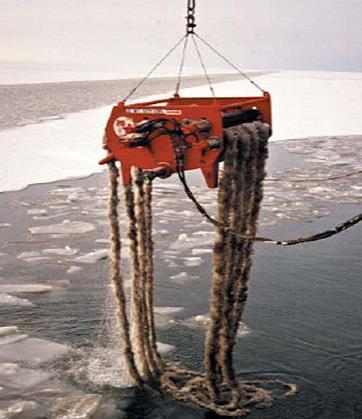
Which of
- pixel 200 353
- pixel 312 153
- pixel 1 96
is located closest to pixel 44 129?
pixel 312 153

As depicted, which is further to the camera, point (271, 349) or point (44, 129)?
point (44, 129)

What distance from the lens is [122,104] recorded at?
13.3 feet

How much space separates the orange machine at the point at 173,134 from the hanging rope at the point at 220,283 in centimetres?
11

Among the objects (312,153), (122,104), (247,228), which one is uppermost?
(122,104)

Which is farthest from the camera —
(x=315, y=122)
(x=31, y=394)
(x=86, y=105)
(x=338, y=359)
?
(x=86, y=105)

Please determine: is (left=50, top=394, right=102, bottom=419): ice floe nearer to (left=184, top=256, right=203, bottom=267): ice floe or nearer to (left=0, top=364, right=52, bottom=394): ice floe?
(left=0, top=364, right=52, bottom=394): ice floe

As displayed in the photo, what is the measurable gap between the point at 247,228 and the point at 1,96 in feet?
90.8

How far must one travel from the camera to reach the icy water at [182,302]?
14.7ft

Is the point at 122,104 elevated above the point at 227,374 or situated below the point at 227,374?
above

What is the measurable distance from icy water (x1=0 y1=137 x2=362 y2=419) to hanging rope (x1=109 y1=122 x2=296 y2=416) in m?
0.16

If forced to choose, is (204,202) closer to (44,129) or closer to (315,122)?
(44,129)

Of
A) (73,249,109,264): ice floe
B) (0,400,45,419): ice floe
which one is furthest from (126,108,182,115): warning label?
(73,249,109,264): ice floe

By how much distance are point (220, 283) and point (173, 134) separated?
3.13ft

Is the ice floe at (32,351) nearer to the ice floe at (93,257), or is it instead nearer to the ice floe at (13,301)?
the ice floe at (13,301)
